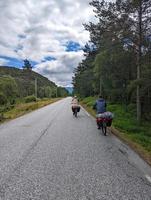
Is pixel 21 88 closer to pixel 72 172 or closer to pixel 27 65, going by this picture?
pixel 27 65

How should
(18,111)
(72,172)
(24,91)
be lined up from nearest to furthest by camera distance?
1. (72,172)
2. (18,111)
3. (24,91)

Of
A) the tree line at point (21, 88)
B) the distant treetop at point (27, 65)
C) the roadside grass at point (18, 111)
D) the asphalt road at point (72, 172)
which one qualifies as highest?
the distant treetop at point (27, 65)

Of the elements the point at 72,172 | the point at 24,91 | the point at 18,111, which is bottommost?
the point at 18,111

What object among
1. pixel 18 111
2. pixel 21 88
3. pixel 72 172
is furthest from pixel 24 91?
pixel 72 172

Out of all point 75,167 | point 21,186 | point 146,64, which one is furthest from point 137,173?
point 146,64

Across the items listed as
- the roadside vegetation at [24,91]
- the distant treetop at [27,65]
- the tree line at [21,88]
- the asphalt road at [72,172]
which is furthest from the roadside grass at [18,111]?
the distant treetop at [27,65]

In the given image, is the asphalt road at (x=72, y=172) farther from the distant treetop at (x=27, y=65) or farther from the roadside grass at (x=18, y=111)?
the distant treetop at (x=27, y=65)

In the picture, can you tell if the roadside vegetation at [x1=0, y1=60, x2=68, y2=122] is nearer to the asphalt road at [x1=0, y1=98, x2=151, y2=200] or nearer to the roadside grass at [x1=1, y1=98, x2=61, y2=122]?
the roadside grass at [x1=1, y1=98, x2=61, y2=122]

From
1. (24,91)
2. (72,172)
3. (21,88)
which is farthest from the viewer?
(21,88)

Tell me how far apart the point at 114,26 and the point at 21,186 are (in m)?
17.3

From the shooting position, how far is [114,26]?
2212 cm

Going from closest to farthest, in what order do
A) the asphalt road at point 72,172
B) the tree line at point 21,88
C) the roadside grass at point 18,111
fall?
the asphalt road at point 72,172
the roadside grass at point 18,111
the tree line at point 21,88

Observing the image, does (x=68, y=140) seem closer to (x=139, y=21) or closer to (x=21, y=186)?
(x=21, y=186)

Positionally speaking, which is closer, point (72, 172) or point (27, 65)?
point (72, 172)
